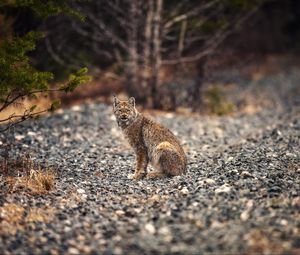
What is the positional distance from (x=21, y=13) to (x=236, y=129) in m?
7.02

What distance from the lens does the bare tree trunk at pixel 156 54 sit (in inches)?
690

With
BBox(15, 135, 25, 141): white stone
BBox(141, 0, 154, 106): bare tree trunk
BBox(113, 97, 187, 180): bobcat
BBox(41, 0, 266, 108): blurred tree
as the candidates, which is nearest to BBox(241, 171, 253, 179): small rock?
BBox(113, 97, 187, 180): bobcat

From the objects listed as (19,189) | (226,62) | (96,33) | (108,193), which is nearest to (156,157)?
(108,193)

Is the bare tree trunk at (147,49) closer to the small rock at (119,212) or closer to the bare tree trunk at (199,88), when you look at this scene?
the bare tree trunk at (199,88)

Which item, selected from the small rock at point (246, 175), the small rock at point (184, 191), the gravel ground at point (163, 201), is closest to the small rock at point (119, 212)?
the gravel ground at point (163, 201)

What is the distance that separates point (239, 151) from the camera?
1161 centimetres

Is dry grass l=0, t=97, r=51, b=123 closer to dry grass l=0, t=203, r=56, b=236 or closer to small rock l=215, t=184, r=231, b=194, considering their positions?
dry grass l=0, t=203, r=56, b=236

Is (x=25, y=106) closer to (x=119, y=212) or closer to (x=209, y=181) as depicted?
(x=209, y=181)

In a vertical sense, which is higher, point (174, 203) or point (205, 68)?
point (205, 68)

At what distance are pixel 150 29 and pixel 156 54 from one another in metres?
0.91

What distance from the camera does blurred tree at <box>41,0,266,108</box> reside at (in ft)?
58.7

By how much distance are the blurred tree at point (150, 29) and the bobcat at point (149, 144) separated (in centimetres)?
827

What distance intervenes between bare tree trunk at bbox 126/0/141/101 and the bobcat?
8438 millimetres

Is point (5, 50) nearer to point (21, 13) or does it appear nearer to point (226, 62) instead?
point (21, 13)
